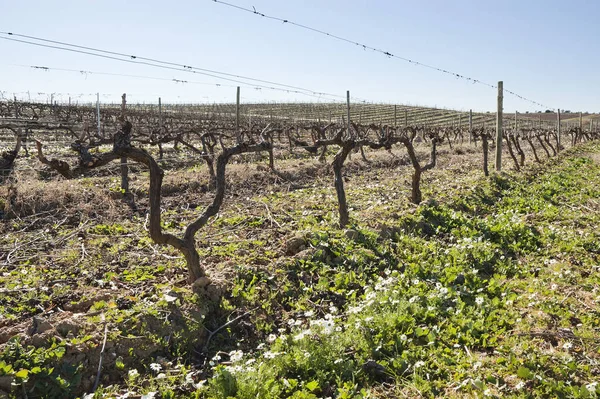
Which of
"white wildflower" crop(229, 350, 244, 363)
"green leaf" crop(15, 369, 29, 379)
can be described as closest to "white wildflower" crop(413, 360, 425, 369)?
"white wildflower" crop(229, 350, 244, 363)

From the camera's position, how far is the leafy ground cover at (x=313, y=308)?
143 inches

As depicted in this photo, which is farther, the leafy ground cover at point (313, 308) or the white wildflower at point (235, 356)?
the white wildflower at point (235, 356)

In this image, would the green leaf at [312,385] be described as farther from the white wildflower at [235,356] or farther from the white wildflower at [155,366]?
the white wildflower at [155,366]

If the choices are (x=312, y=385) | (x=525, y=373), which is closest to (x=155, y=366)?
(x=312, y=385)

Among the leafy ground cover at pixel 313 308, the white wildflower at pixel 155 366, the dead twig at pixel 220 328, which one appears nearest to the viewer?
the leafy ground cover at pixel 313 308

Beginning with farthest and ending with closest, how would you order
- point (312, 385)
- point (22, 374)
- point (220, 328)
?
point (220, 328), point (312, 385), point (22, 374)

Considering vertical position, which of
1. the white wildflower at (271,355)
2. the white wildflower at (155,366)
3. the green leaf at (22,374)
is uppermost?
the green leaf at (22,374)

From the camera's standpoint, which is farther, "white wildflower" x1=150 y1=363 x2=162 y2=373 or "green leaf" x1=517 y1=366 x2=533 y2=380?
"white wildflower" x1=150 y1=363 x2=162 y2=373

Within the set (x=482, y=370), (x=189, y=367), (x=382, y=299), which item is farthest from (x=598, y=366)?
(x=189, y=367)

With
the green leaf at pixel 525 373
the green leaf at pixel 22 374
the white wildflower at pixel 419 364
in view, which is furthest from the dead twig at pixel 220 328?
the green leaf at pixel 525 373

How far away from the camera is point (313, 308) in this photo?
5.06 metres

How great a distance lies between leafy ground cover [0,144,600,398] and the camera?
3.63 m

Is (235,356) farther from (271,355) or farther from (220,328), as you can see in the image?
(220,328)

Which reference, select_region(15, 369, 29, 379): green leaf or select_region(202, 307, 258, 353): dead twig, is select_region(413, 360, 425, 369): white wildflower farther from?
select_region(15, 369, 29, 379): green leaf
